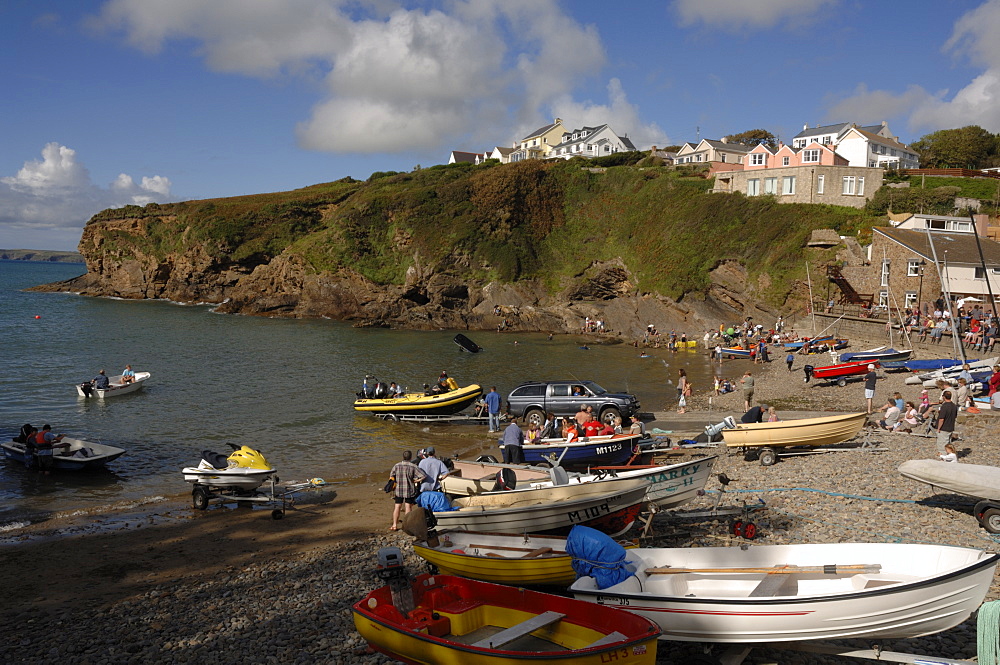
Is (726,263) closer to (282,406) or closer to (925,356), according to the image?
(925,356)

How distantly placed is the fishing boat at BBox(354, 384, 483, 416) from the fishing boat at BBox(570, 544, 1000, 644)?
16.6m

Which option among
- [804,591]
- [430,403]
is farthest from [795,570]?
[430,403]

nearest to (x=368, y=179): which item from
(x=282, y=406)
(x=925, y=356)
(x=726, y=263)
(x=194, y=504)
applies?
(x=726, y=263)

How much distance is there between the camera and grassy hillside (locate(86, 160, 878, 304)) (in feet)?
179

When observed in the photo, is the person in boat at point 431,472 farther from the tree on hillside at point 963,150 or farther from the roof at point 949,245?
the tree on hillside at point 963,150

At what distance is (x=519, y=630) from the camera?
7.29 metres

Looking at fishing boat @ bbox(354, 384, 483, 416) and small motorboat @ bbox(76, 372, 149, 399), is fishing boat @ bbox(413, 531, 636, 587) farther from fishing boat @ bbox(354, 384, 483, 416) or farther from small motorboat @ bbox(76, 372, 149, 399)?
small motorboat @ bbox(76, 372, 149, 399)

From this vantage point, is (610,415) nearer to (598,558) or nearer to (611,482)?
(611,482)

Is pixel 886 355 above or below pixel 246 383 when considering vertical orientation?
above

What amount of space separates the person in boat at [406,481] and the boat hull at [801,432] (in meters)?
8.36

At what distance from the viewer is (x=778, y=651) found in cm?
774

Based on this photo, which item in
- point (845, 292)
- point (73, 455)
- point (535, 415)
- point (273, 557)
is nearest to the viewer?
point (273, 557)

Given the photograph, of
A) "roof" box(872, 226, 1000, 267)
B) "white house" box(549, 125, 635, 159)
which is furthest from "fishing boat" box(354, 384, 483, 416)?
"white house" box(549, 125, 635, 159)

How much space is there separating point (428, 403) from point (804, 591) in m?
18.3
